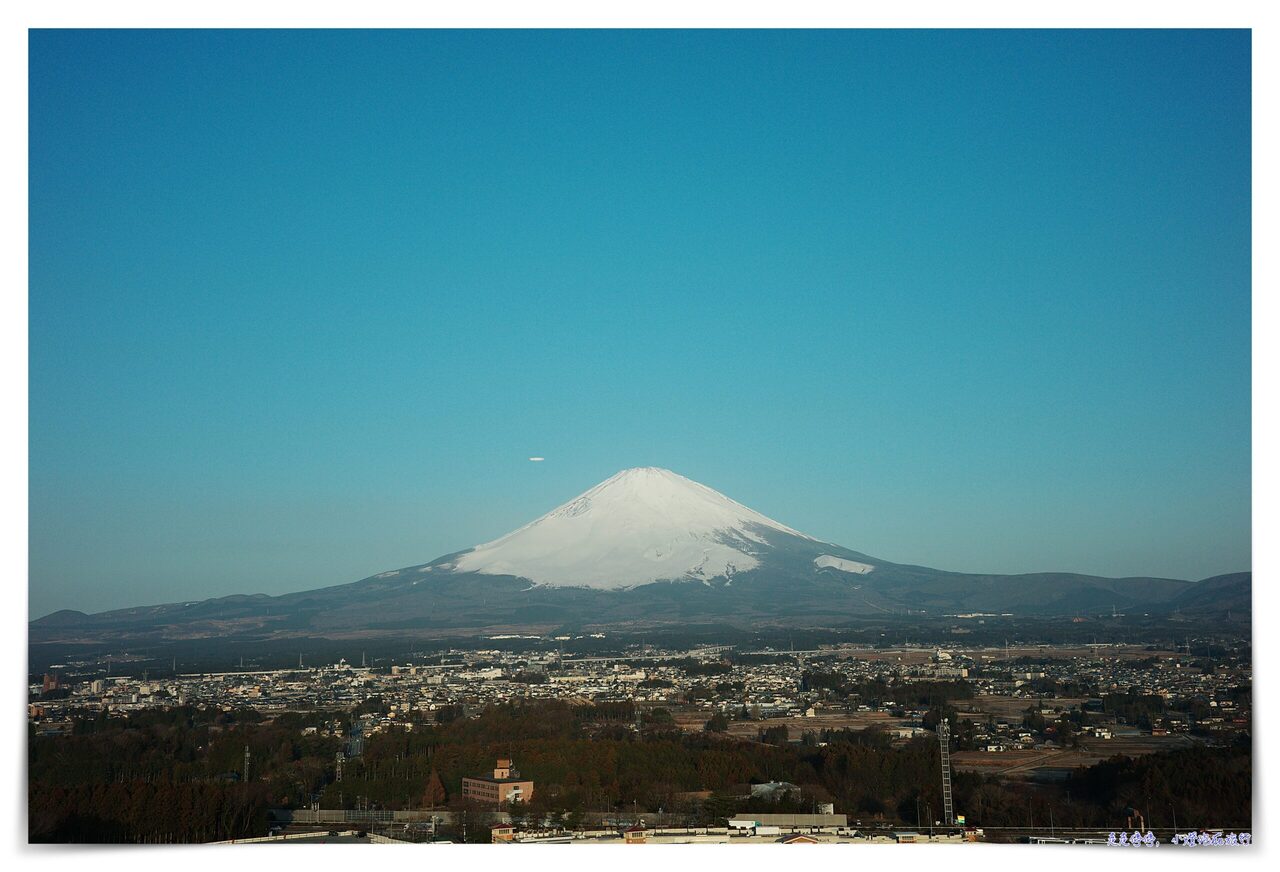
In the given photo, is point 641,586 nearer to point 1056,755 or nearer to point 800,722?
Answer: point 800,722

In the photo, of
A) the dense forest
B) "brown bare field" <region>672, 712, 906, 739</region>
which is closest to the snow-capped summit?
"brown bare field" <region>672, 712, 906, 739</region>

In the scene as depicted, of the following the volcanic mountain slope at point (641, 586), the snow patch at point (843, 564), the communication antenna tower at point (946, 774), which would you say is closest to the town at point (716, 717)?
the communication antenna tower at point (946, 774)

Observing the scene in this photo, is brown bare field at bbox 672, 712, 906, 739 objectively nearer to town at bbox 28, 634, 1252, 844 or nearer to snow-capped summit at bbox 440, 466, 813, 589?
town at bbox 28, 634, 1252, 844

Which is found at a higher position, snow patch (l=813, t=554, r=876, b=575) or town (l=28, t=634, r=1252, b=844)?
snow patch (l=813, t=554, r=876, b=575)

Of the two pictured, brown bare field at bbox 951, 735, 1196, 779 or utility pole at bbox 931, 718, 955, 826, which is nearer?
utility pole at bbox 931, 718, 955, 826

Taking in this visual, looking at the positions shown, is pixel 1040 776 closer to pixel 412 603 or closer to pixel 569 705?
pixel 569 705

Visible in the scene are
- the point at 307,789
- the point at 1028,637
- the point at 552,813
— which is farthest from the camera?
the point at 1028,637

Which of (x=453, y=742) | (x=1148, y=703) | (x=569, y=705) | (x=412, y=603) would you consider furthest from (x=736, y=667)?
(x=412, y=603)
